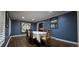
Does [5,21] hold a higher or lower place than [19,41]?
higher

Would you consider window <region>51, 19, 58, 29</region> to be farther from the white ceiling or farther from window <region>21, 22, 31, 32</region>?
window <region>21, 22, 31, 32</region>

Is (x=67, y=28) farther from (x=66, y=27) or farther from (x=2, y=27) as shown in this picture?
(x=2, y=27)

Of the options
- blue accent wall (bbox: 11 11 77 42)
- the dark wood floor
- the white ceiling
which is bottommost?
the dark wood floor

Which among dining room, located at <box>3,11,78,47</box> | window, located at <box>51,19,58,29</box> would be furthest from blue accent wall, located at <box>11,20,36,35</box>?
window, located at <box>51,19,58,29</box>

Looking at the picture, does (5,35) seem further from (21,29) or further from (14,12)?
(14,12)

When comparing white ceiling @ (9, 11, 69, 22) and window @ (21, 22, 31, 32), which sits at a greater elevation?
white ceiling @ (9, 11, 69, 22)

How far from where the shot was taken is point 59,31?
5.97ft

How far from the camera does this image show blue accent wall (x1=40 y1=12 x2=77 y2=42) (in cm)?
177

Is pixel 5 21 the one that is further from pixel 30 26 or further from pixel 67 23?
pixel 67 23

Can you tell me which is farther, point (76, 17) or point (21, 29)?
point (21, 29)

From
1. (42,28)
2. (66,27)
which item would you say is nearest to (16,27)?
(42,28)
